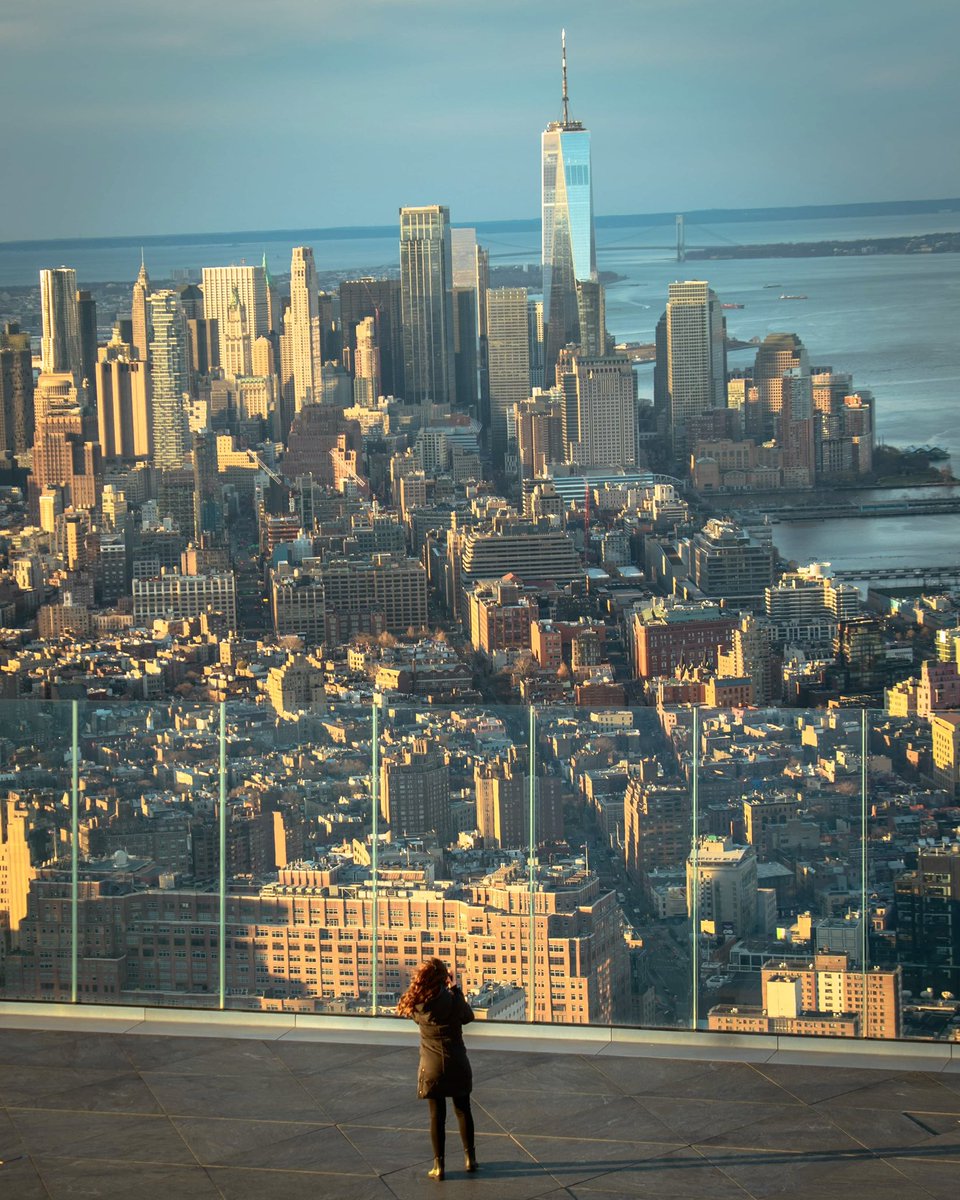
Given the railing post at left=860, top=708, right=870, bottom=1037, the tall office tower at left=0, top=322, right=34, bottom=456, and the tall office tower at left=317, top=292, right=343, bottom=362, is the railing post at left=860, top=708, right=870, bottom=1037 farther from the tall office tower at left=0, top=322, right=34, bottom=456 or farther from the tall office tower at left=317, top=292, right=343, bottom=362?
the tall office tower at left=317, top=292, right=343, bottom=362

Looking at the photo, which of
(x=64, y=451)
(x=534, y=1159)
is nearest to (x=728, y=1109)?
Result: (x=534, y=1159)

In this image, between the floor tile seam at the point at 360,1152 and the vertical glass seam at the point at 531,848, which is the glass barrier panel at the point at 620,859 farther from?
the floor tile seam at the point at 360,1152

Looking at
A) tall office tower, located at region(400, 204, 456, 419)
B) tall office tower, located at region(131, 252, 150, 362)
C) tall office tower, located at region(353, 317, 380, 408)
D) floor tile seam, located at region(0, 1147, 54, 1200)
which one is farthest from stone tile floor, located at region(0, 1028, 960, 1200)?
tall office tower, located at region(131, 252, 150, 362)

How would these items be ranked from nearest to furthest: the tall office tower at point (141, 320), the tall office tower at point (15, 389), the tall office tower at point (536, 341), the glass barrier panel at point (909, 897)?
1. the glass barrier panel at point (909, 897)
2. the tall office tower at point (15, 389)
3. the tall office tower at point (536, 341)
4. the tall office tower at point (141, 320)


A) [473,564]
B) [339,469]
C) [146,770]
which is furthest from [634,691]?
[146,770]

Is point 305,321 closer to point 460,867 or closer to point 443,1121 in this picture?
point 460,867

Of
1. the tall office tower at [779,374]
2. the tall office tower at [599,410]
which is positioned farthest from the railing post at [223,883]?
the tall office tower at [599,410]

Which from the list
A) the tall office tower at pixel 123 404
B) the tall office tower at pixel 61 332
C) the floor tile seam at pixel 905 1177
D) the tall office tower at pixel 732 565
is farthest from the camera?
the tall office tower at pixel 61 332
